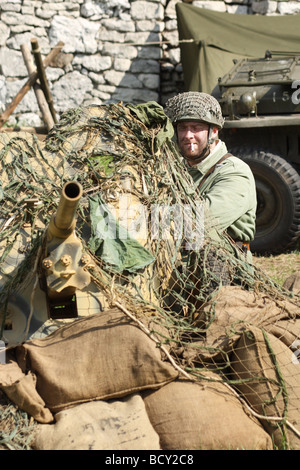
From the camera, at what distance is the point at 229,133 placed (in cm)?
845

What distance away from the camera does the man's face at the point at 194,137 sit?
15.0 ft

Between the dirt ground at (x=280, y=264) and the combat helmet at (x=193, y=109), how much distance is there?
8.70 ft

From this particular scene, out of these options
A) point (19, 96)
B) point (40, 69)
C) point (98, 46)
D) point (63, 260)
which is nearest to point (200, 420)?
point (63, 260)

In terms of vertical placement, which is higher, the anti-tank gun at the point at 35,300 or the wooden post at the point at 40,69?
the wooden post at the point at 40,69

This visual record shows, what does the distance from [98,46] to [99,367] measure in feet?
30.9

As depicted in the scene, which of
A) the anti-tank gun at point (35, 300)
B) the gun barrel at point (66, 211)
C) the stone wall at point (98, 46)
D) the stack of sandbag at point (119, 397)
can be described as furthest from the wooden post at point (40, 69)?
the stack of sandbag at point (119, 397)

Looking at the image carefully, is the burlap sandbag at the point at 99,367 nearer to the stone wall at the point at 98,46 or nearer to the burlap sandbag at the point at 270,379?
the burlap sandbag at the point at 270,379

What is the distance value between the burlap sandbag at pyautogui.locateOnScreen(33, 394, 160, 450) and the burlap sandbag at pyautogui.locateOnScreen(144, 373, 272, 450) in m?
0.06

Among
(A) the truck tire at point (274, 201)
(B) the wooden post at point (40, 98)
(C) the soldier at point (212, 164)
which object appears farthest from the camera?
(B) the wooden post at point (40, 98)

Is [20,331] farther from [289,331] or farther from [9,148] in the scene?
[289,331]

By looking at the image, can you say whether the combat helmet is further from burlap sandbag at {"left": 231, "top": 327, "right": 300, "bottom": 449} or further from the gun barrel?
burlap sandbag at {"left": 231, "top": 327, "right": 300, "bottom": 449}

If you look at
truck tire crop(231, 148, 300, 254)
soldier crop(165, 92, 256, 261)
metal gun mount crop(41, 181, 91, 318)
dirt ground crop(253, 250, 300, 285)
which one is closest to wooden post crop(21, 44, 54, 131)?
truck tire crop(231, 148, 300, 254)

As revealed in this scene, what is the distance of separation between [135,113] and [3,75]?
790cm

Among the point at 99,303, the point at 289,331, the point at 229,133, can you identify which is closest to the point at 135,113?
the point at 99,303
